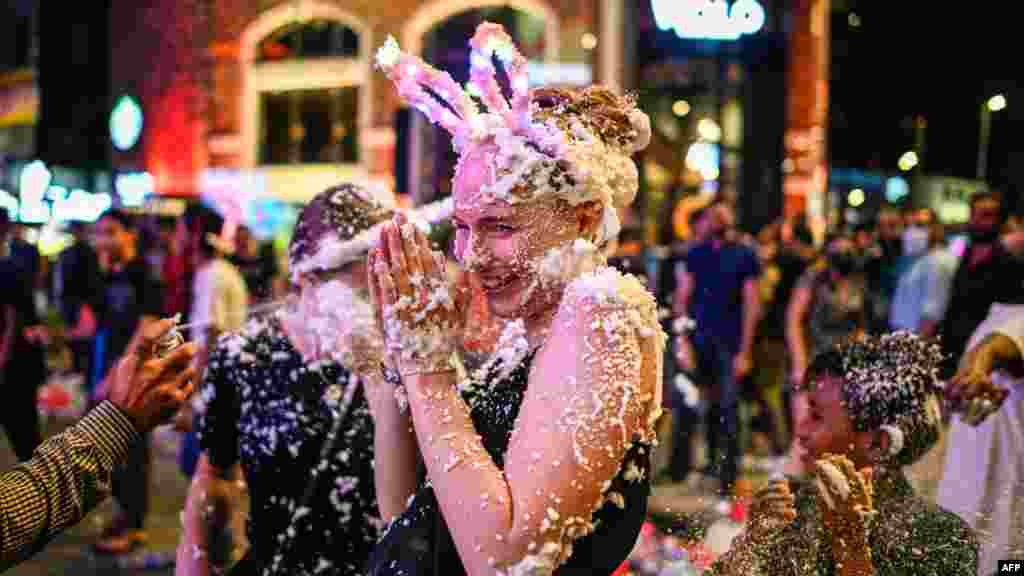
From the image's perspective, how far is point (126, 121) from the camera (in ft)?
67.8

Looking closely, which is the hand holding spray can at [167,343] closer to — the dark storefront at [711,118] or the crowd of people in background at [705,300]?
the crowd of people in background at [705,300]

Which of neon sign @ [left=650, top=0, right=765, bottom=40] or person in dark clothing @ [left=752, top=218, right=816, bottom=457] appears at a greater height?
neon sign @ [left=650, top=0, right=765, bottom=40]

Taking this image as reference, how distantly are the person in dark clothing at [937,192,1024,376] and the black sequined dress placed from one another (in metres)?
3.10

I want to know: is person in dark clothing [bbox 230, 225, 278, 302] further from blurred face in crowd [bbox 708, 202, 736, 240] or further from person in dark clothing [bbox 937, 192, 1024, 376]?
person in dark clothing [bbox 937, 192, 1024, 376]

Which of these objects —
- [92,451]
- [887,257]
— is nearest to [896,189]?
[887,257]

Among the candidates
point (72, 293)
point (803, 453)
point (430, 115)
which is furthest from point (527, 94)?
point (72, 293)

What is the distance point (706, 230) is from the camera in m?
8.75

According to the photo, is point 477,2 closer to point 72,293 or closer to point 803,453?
point 72,293

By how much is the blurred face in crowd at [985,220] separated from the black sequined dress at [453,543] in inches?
208

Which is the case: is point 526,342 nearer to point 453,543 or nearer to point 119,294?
point 453,543

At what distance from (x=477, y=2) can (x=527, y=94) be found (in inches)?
688

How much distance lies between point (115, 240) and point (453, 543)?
7.17 metres

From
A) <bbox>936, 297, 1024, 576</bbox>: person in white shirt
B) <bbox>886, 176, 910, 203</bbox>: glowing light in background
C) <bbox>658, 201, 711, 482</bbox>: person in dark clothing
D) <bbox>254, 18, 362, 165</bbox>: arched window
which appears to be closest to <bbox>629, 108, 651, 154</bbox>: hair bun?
<bbox>936, 297, 1024, 576</bbox>: person in white shirt

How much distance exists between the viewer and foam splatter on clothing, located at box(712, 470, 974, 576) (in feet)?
7.46
